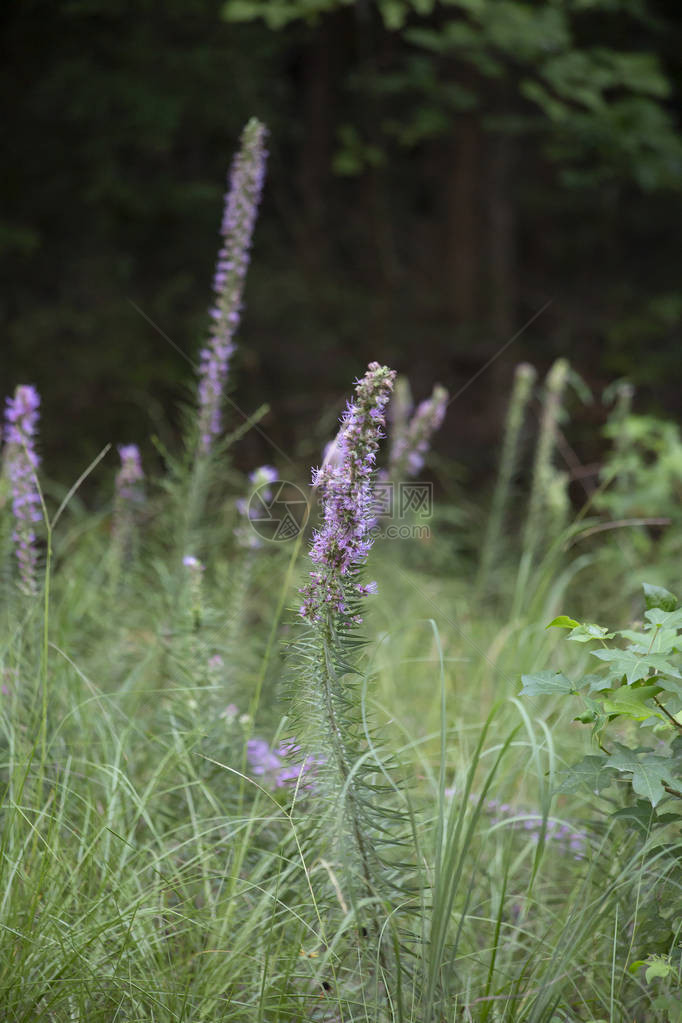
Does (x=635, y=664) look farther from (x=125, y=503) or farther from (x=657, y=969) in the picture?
(x=125, y=503)

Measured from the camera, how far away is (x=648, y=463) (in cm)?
710

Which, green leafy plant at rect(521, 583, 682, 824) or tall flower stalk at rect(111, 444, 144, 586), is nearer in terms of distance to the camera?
green leafy plant at rect(521, 583, 682, 824)

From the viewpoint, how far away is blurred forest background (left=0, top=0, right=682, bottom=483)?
259 inches

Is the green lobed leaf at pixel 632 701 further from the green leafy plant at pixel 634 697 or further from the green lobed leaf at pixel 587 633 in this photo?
the green lobed leaf at pixel 587 633

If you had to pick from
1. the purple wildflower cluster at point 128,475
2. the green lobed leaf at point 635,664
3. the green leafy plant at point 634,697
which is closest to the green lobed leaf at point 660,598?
the green leafy plant at point 634,697

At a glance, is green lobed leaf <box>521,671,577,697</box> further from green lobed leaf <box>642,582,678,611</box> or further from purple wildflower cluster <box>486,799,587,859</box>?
purple wildflower cluster <box>486,799,587,859</box>

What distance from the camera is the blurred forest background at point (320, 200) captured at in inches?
259

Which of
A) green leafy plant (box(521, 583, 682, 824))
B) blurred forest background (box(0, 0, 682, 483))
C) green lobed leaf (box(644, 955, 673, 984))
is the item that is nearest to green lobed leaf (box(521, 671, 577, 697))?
green leafy plant (box(521, 583, 682, 824))

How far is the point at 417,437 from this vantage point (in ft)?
11.6

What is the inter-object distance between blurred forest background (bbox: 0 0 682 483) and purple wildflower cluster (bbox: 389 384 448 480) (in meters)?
3.02

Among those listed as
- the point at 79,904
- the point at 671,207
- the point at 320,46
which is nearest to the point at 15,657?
the point at 79,904

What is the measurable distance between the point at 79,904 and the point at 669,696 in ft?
4.19

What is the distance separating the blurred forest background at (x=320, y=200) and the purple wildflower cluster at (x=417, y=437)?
3016 millimetres

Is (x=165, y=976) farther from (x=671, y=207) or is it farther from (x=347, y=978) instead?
(x=671, y=207)
